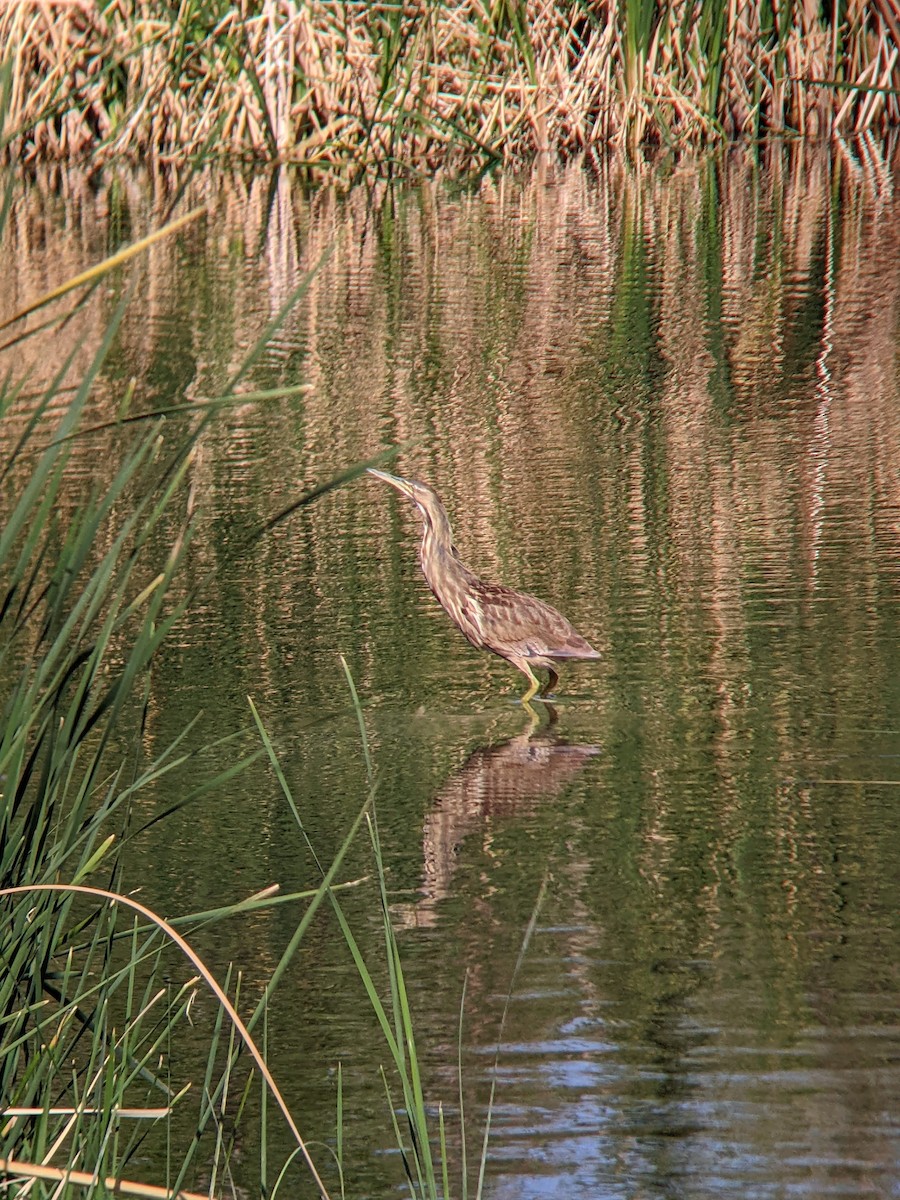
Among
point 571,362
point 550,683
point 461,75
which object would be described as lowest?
point 550,683

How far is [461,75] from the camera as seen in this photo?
15.7m

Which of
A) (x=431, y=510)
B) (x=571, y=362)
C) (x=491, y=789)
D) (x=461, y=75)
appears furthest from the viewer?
(x=461, y=75)

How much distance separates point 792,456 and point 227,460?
90.6 inches

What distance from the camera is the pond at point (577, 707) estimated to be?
351 cm

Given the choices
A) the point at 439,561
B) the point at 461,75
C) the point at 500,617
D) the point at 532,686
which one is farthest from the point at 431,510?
the point at 461,75

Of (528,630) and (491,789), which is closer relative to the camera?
(491,789)

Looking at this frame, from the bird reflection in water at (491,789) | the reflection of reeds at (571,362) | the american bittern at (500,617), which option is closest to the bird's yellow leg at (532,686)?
the american bittern at (500,617)

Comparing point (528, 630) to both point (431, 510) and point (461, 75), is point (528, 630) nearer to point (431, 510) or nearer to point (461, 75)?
point (431, 510)

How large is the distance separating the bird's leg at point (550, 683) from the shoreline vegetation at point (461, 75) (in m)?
9.74

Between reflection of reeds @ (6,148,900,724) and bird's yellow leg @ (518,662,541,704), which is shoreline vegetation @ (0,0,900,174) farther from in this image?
bird's yellow leg @ (518,662,541,704)

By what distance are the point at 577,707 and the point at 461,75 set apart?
36.3 feet

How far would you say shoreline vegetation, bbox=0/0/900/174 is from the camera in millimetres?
15117

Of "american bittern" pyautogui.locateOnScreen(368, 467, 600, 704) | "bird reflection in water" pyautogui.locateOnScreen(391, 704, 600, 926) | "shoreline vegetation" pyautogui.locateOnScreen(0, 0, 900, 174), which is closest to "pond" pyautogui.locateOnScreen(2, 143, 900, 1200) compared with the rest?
"bird reflection in water" pyautogui.locateOnScreen(391, 704, 600, 926)

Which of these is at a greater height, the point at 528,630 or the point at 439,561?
the point at 439,561
